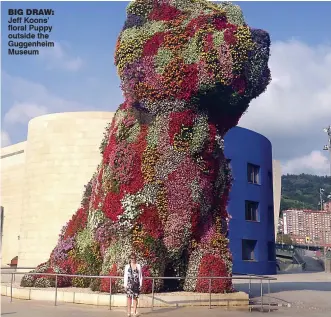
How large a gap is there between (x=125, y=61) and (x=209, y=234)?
15.9 ft

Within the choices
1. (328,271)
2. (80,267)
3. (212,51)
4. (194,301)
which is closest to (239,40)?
(212,51)

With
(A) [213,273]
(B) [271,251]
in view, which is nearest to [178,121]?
(A) [213,273]

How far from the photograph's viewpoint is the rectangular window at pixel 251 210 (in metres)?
37.9

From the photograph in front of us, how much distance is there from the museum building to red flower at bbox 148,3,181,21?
22525 millimetres

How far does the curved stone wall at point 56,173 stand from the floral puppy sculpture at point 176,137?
73.2 feet

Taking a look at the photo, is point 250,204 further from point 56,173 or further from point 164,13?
point 164,13

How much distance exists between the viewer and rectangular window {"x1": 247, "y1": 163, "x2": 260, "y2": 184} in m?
38.4

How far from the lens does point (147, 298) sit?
37.3ft

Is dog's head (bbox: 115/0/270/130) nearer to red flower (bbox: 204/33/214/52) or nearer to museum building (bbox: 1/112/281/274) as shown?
red flower (bbox: 204/33/214/52)

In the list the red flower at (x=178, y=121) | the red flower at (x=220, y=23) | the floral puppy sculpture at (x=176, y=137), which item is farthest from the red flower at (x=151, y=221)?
the red flower at (x=220, y=23)

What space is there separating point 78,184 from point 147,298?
24.4m

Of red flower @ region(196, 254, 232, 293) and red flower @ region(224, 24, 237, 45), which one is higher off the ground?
red flower @ region(224, 24, 237, 45)

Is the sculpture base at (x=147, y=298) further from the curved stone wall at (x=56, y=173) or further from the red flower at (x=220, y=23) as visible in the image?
the curved stone wall at (x=56, y=173)

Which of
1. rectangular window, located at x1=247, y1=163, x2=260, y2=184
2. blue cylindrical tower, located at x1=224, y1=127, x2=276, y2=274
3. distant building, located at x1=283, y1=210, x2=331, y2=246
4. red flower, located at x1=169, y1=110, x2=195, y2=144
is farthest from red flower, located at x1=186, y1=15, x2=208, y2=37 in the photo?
distant building, located at x1=283, y1=210, x2=331, y2=246
